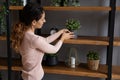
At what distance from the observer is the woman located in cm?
157

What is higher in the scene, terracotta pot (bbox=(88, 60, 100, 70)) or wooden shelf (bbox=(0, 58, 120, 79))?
terracotta pot (bbox=(88, 60, 100, 70))

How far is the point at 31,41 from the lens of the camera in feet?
5.16

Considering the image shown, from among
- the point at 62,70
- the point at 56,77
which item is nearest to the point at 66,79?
the point at 56,77

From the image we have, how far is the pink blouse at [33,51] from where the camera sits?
1568 mm

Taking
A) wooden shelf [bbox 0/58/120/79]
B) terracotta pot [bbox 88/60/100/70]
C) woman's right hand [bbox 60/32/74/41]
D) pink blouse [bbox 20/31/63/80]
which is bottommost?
wooden shelf [bbox 0/58/120/79]

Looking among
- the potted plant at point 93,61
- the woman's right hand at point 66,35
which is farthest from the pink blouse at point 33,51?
the potted plant at point 93,61

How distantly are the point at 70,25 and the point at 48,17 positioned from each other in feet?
1.46

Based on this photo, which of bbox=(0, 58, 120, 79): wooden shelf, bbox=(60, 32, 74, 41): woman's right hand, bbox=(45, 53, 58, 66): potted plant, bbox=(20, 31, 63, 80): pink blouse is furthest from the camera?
bbox=(45, 53, 58, 66): potted plant

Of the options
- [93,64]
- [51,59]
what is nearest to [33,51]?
→ [51,59]

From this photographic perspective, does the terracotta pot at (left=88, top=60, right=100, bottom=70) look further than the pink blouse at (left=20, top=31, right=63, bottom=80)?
Yes

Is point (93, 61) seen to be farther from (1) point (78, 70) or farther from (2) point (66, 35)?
(2) point (66, 35)

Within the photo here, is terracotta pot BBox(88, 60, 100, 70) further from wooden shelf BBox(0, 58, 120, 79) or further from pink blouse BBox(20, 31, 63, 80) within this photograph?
pink blouse BBox(20, 31, 63, 80)

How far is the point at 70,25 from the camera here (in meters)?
1.96

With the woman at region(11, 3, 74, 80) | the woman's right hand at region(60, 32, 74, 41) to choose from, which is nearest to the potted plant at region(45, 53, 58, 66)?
the woman's right hand at region(60, 32, 74, 41)
